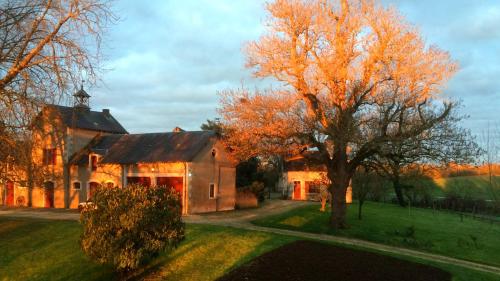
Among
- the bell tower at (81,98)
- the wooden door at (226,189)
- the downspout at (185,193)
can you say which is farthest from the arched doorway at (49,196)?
the bell tower at (81,98)

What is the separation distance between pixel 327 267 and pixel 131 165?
24487 mm

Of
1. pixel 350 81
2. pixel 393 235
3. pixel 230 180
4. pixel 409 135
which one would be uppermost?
pixel 350 81

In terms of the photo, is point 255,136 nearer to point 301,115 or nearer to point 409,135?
point 301,115

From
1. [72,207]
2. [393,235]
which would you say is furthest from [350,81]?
[72,207]

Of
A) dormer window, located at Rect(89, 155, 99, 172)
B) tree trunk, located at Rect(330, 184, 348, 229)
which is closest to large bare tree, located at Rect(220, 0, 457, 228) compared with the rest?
tree trunk, located at Rect(330, 184, 348, 229)

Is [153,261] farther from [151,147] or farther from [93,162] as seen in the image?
[93,162]

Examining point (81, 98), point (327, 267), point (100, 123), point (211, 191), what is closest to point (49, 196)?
point (100, 123)

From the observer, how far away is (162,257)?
46.4 ft

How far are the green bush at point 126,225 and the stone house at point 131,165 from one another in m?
19.5

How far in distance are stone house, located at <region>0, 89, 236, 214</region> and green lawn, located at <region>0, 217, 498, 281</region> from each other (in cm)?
1346

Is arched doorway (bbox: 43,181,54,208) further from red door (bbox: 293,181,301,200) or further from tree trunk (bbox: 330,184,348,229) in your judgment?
tree trunk (bbox: 330,184,348,229)

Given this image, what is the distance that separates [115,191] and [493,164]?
21925 mm

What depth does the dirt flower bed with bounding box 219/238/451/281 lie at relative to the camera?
11.7 m

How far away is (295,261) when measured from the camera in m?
13.0
